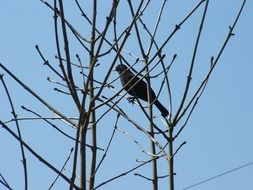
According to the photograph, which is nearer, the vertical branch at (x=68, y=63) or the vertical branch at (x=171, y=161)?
the vertical branch at (x=68, y=63)

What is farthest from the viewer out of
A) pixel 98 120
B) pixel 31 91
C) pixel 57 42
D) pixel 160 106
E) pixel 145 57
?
pixel 160 106

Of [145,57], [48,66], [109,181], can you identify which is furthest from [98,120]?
[145,57]

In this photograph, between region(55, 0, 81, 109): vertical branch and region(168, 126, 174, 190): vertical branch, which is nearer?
region(55, 0, 81, 109): vertical branch

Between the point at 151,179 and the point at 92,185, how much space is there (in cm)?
53

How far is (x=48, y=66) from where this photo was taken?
246cm

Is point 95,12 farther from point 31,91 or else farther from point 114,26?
point 114,26

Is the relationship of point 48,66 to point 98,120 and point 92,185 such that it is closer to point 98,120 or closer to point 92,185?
point 98,120

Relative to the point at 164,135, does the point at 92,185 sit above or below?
below

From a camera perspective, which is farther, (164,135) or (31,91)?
(164,135)

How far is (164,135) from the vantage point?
8.14 feet

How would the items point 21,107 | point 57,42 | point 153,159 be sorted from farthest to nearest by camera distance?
point 21,107
point 153,159
point 57,42

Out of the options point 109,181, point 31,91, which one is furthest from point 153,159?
point 31,91

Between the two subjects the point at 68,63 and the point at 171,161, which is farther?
the point at 171,161

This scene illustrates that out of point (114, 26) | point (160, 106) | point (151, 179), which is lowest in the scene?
point (151, 179)
